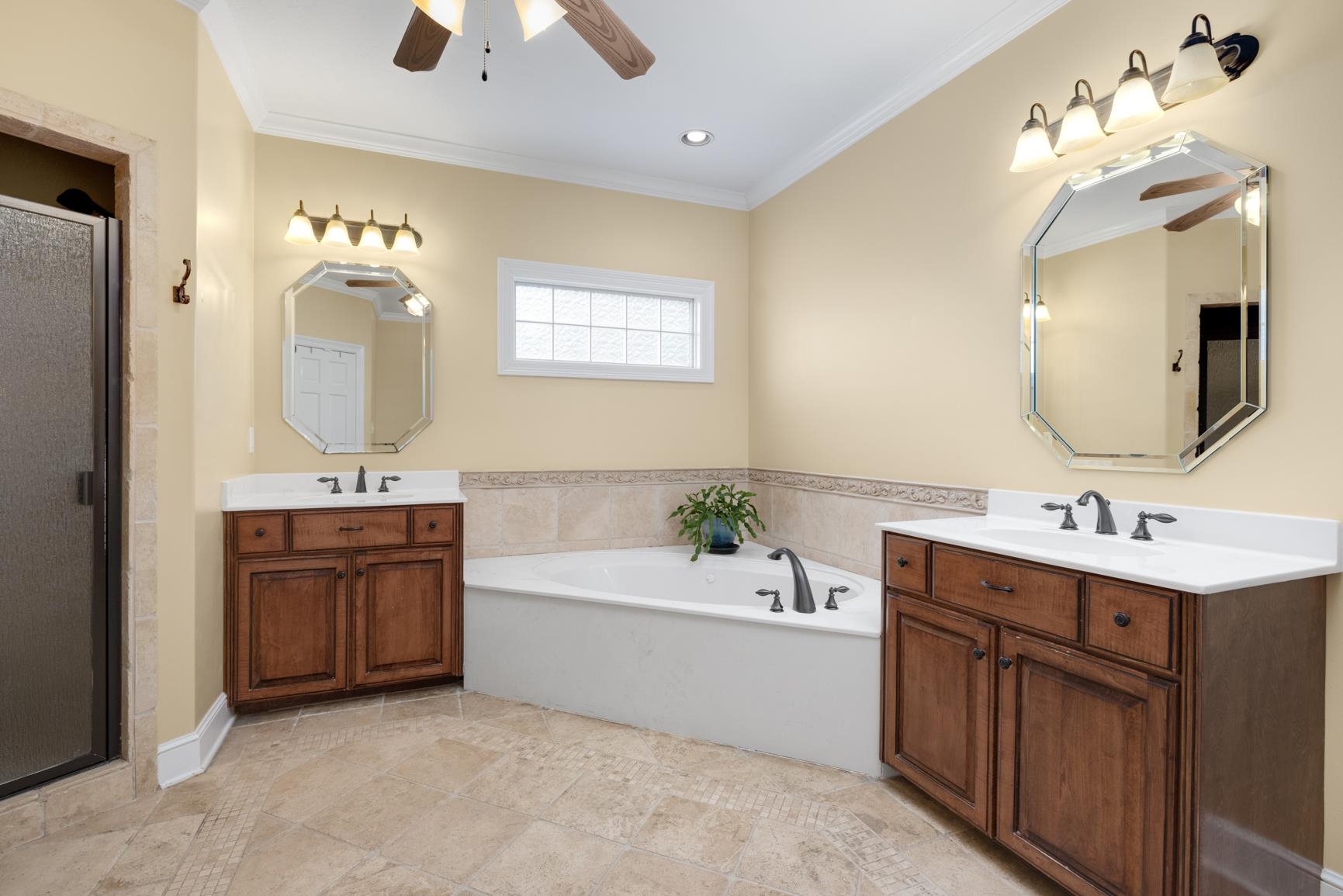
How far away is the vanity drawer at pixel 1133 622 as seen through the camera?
140 cm

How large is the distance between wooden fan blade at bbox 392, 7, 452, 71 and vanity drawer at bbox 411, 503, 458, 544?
178 centimetres

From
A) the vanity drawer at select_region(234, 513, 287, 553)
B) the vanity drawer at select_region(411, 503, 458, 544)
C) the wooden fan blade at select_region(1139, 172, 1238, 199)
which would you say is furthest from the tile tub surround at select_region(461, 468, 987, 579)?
the wooden fan blade at select_region(1139, 172, 1238, 199)

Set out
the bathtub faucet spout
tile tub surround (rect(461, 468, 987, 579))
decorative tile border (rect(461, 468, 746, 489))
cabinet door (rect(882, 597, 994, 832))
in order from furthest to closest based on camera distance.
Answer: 1. decorative tile border (rect(461, 468, 746, 489))
2. tile tub surround (rect(461, 468, 987, 579))
3. the bathtub faucet spout
4. cabinet door (rect(882, 597, 994, 832))

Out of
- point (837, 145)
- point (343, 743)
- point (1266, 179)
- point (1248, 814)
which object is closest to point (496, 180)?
point (837, 145)

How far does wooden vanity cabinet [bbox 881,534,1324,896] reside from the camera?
54.4 inches

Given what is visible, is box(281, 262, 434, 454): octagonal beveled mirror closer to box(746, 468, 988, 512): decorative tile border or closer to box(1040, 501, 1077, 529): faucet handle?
box(746, 468, 988, 512): decorative tile border

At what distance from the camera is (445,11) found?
4.91 ft

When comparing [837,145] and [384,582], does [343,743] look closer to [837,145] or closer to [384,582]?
[384,582]

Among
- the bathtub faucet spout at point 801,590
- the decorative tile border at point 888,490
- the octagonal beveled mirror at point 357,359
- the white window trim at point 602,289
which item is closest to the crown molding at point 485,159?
the white window trim at point 602,289

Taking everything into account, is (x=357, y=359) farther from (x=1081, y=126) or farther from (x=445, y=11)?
(x=1081, y=126)

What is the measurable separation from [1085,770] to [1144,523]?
728 mm

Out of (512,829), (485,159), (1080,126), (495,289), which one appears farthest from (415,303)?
(1080,126)

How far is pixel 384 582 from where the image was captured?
2943 millimetres

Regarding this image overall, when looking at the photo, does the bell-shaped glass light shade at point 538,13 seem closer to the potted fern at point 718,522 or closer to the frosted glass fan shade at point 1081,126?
the frosted glass fan shade at point 1081,126
